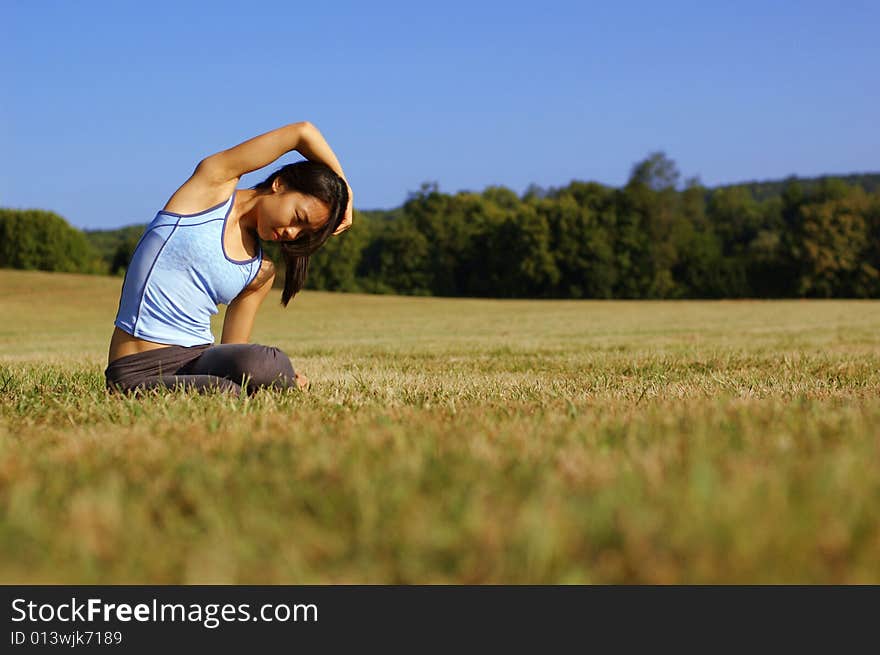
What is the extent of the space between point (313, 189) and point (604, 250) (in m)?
79.6

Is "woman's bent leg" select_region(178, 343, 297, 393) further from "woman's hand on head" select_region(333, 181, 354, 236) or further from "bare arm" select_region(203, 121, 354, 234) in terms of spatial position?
"bare arm" select_region(203, 121, 354, 234)

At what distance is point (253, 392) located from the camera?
5301 mm

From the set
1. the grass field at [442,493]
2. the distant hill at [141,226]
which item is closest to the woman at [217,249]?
the grass field at [442,493]

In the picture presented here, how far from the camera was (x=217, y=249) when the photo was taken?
17.1 ft

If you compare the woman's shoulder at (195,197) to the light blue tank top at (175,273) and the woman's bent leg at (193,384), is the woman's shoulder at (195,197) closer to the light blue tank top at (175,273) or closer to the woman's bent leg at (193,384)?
the light blue tank top at (175,273)

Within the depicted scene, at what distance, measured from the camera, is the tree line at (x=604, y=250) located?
259 ft

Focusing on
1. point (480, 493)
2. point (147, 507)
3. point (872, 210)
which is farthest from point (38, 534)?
point (872, 210)

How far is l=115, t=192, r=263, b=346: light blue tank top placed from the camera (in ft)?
16.9

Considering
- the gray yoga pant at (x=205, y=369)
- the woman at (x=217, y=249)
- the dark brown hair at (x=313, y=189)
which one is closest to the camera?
the dark brown hair at (x=313, y=189)

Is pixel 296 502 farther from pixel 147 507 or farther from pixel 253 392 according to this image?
pixel 253 392

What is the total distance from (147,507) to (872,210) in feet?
299

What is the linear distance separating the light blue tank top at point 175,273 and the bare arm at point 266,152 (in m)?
0.22

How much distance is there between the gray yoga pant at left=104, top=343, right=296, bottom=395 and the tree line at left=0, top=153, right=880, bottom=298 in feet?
251

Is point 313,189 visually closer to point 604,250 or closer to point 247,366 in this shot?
point 247,366
